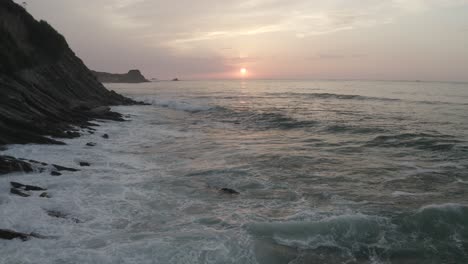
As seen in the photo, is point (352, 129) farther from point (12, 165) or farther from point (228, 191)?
point (12, 165)

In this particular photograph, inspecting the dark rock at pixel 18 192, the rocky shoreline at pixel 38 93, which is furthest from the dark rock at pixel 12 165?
the dark rock at pixel 18 192

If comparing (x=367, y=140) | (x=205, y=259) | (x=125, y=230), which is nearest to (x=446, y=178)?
(x=367, y=140)

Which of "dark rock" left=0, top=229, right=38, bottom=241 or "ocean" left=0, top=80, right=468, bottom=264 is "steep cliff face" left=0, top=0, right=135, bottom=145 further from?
"dark rock" left=0, top=229, right=38, bottom=241

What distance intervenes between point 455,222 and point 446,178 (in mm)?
4676

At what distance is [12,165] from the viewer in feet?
41.2

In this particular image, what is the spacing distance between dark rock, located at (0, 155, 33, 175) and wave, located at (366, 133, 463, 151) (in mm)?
16862

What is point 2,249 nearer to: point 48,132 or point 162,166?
point 162,166

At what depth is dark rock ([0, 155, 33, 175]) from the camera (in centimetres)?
1227

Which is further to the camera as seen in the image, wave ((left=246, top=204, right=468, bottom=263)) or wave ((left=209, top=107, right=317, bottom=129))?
wave ((left=209, top=107, right=317, bottom=129))

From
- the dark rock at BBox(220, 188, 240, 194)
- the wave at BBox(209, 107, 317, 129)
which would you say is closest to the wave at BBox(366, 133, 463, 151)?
the wave at BBox(209, 107, 317, 129)

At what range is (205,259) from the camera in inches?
325

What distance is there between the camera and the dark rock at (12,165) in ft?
40.2

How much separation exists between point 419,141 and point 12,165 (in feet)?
65.3

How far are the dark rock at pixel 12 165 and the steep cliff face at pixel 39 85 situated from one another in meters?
3.42
